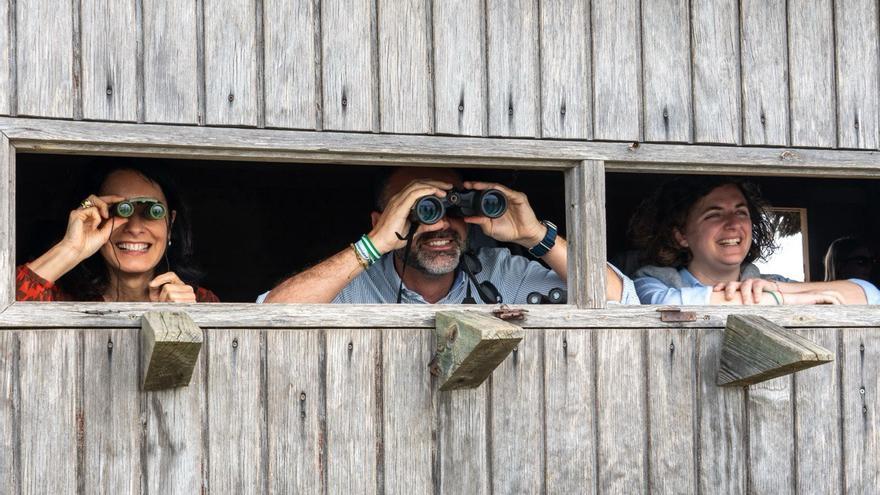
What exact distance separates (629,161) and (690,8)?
520mm

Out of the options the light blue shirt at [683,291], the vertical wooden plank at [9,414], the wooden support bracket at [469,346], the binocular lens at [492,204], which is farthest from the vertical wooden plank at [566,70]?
the vertical wooden plank at [9,414]

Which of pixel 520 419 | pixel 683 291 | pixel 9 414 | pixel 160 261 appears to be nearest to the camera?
pixel 9 414

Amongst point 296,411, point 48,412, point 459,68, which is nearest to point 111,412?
point 48,412

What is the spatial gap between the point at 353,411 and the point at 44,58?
123cm

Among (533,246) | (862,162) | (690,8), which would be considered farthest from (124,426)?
(862,162)

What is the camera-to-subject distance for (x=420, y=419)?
12.2 feet

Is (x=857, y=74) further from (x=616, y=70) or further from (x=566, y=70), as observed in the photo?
(x=566, y=70)

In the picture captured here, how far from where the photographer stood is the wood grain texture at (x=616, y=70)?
3.95 m

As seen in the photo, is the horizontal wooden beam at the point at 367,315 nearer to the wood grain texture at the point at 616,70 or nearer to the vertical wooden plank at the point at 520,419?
the vertical wooden plank at the point at 520,419

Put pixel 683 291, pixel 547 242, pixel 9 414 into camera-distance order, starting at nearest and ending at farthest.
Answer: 1. pixel 9 414
2. pixel 547 242
3. pixel 683 291

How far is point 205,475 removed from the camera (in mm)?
3525

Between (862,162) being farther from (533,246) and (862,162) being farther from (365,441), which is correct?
(365,441)

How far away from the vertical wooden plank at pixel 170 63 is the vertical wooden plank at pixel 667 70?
1323mm

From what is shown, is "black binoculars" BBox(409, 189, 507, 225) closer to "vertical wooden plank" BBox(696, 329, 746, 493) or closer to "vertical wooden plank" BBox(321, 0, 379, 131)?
"vertical wooden plank" BBox(321, 0, 379, 131)
